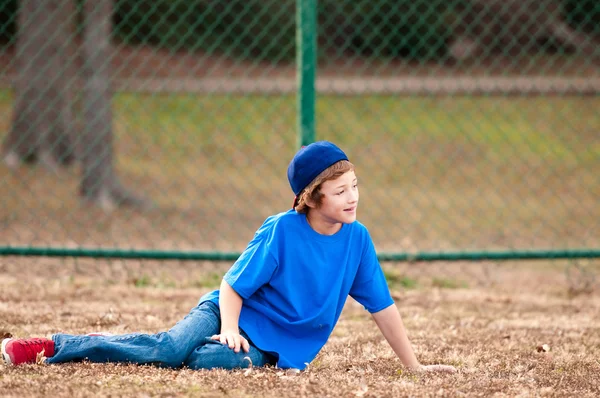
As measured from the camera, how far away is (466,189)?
34.7 feet

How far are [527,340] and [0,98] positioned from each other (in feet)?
41.7

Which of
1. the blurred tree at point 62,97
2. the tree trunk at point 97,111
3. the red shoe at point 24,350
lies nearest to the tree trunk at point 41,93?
the blurred tree at point 62,97

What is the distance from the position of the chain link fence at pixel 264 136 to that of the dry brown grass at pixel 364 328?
51 cm

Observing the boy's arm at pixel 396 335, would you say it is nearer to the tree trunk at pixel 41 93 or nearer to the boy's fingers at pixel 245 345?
the boy's fingers at pixel 245 345

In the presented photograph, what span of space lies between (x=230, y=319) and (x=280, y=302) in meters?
0.19

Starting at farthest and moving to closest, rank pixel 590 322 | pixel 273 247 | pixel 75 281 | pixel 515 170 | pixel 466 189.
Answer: pixel 515 170
pixel 466 189
pixel 75 281
pixel 590 322
pixel 273 247

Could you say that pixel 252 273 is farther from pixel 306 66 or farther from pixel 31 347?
pixel 306 66

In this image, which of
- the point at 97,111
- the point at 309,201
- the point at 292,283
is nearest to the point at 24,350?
the point at 292,283

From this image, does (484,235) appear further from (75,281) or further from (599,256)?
(75,281)

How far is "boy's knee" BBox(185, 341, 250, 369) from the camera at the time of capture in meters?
2.85

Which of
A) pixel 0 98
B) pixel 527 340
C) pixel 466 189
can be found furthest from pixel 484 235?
pixel 0 98

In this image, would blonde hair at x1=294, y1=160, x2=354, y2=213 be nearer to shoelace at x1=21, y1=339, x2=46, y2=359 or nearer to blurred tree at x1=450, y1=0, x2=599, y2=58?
shoelace at x1=21, y1=339, x2=46, y2=359

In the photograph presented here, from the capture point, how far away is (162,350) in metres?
2.86

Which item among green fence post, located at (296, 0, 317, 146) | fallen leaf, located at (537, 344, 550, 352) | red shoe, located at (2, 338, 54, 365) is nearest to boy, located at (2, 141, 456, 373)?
red shoe, located at (2, 338, 54, 365)
